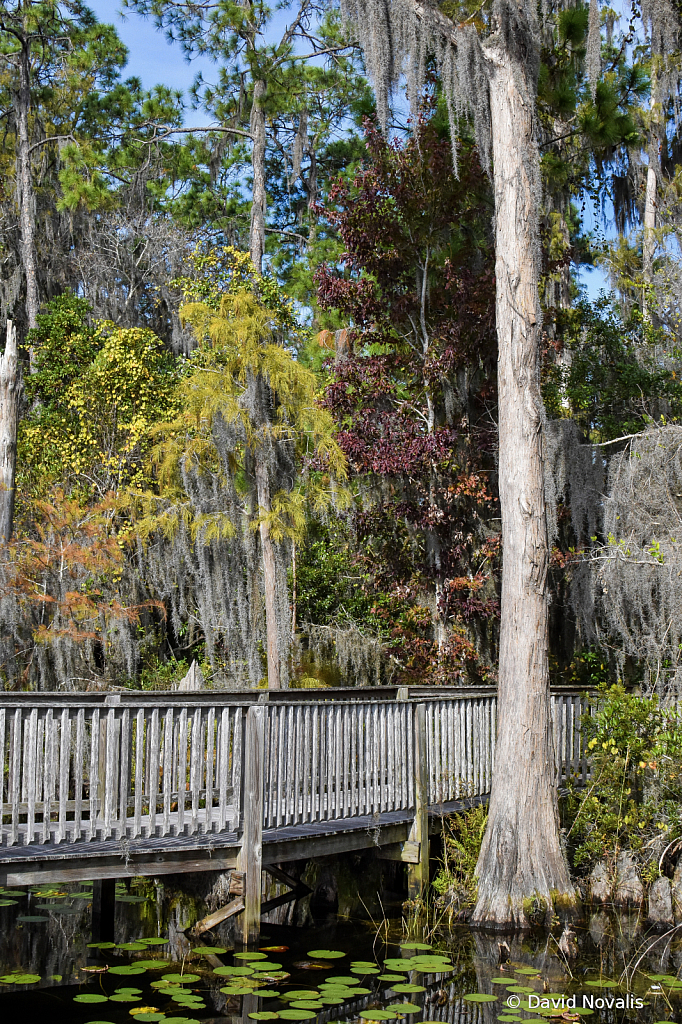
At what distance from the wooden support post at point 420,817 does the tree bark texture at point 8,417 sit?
688cm

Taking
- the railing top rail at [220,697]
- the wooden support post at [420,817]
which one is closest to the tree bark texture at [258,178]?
the railing top rail at [220,697]

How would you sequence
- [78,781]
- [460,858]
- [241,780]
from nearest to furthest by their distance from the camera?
[78,781], [241,780], [460,858]

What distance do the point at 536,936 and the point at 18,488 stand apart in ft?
39.3

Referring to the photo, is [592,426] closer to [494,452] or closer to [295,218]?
[494,452]

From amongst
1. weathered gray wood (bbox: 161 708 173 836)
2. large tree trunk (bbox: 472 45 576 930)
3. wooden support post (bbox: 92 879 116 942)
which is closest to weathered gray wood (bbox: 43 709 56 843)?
weathered gray wood (bbox: 161 708 173 836)

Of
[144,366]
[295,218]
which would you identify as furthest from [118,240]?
[144,366]

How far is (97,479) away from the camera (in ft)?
53.6

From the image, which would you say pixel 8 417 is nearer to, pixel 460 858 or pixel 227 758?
pixel 227 758

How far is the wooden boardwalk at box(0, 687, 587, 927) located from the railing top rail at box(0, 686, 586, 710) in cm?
2

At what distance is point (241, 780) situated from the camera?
6.68m

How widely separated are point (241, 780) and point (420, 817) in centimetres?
205

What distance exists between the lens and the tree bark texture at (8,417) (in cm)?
1230

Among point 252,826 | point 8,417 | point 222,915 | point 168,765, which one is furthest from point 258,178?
point 222,915

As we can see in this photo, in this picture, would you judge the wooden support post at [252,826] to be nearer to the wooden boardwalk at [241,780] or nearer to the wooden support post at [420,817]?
the wooden boardwalk at [241,780]
